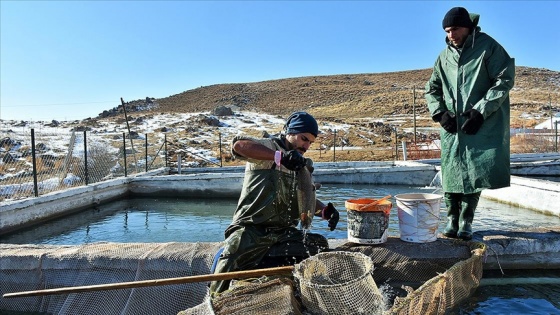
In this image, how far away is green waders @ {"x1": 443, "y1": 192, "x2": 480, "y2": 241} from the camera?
13.9ft

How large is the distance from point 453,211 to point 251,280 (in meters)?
2.26

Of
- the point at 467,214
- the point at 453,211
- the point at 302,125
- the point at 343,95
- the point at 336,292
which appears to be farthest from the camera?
the point at 343,95

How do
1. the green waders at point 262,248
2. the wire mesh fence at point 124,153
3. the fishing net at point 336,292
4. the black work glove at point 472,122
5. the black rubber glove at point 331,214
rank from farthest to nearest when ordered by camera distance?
the wire mesh fence at point 124,153 → the black work glove at point 472,122 → the black rubber glove at point 331,214 → the green waders at point 262,248 → the fishing net at point 336,292

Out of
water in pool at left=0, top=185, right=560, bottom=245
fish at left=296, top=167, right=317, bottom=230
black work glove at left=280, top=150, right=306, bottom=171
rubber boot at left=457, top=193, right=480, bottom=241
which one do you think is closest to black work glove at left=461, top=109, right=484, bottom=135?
rubber boot at left=457, top=193, right=480, bottom=241

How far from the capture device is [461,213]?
433 cm

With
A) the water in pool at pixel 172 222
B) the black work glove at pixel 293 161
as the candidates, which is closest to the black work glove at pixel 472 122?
the black work glove at pixel 293 161

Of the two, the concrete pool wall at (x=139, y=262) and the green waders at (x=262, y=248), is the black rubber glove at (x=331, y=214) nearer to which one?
the green waders at (x=262, y=248)

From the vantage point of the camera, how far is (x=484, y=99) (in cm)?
394

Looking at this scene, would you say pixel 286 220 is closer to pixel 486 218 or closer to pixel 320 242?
pixel 320 242

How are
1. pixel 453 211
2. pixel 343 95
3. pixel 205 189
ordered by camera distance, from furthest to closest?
pixel 343 95
pixel 205 189
pixel 453 211

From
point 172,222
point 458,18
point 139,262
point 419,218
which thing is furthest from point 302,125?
point 172,222

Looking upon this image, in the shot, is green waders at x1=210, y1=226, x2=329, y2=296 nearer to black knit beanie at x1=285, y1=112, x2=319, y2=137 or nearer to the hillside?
black knit beanie at x1=285, y1=112, x2=319, y2=137

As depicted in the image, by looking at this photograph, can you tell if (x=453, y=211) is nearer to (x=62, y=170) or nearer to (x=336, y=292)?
(x=336, y=292)

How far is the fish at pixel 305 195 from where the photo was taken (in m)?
3.41
